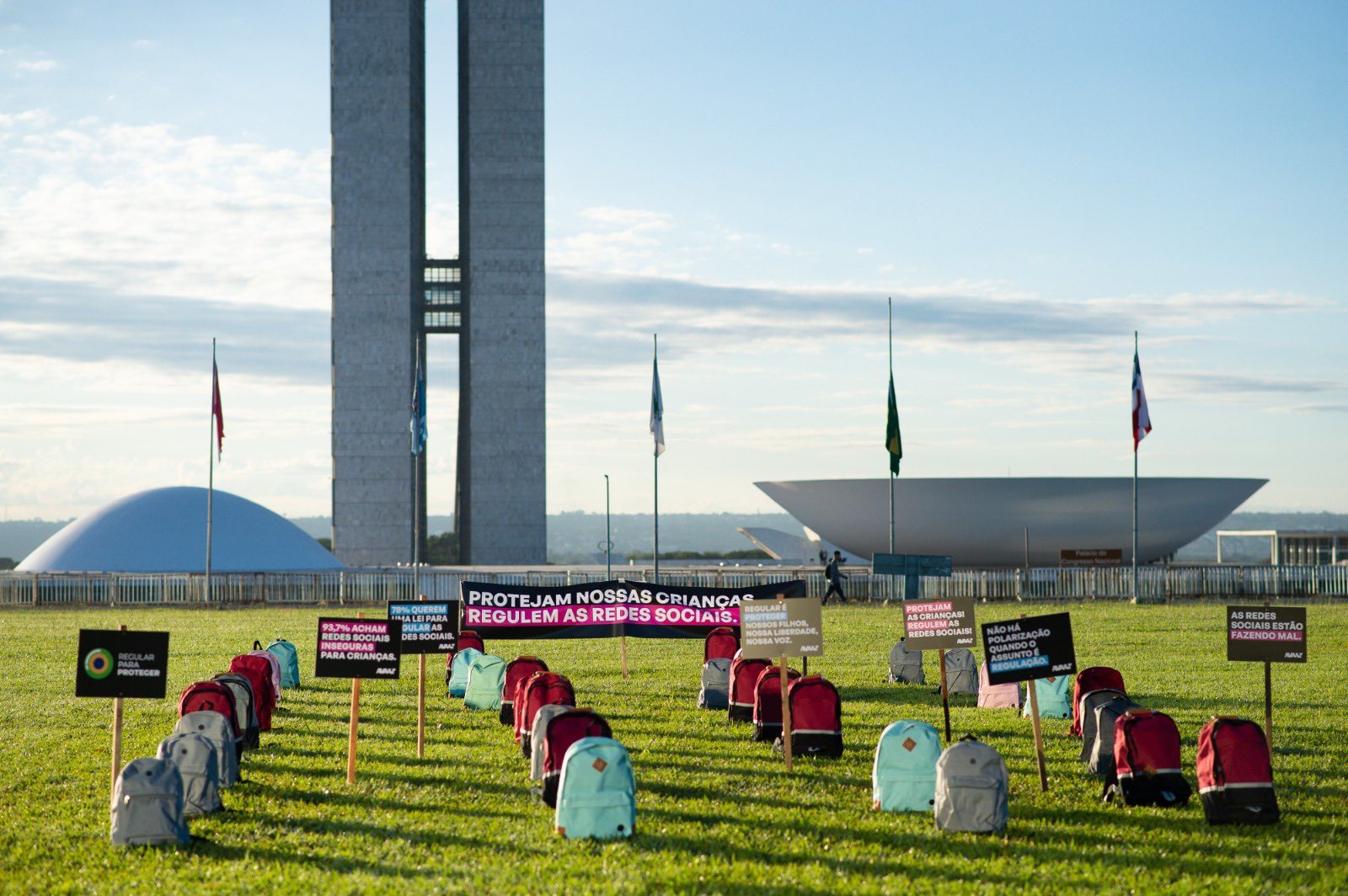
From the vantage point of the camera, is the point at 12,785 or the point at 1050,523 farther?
the point at 1050,523

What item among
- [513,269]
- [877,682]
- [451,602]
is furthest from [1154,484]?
[451,602]

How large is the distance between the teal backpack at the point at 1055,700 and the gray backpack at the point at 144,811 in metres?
10.5

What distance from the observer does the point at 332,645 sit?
1270 centimetres

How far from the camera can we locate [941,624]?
1358cm

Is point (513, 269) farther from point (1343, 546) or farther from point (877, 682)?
point (877, 682)

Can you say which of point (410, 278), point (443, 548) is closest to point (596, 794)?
point (410, 278)

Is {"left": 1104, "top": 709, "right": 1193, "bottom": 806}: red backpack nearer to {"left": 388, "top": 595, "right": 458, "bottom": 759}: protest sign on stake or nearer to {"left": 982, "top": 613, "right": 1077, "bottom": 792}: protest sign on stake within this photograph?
{"left": 982, "top": 613, "right": 1077, "bottom": 792}: protest sign on stake

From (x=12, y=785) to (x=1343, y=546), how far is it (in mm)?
70192

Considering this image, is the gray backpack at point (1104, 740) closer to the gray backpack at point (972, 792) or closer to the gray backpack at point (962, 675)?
the gray backpack at point (972, 792)

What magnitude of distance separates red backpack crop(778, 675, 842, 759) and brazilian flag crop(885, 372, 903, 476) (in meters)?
26.3

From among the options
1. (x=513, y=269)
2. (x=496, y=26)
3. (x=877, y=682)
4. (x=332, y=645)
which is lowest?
(x=877, y=682)

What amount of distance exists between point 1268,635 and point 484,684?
9666mm

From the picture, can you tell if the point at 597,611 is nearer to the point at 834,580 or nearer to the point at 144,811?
the point at 144,811

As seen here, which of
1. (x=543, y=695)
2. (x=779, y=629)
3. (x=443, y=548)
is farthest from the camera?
(x=443, y=548)
